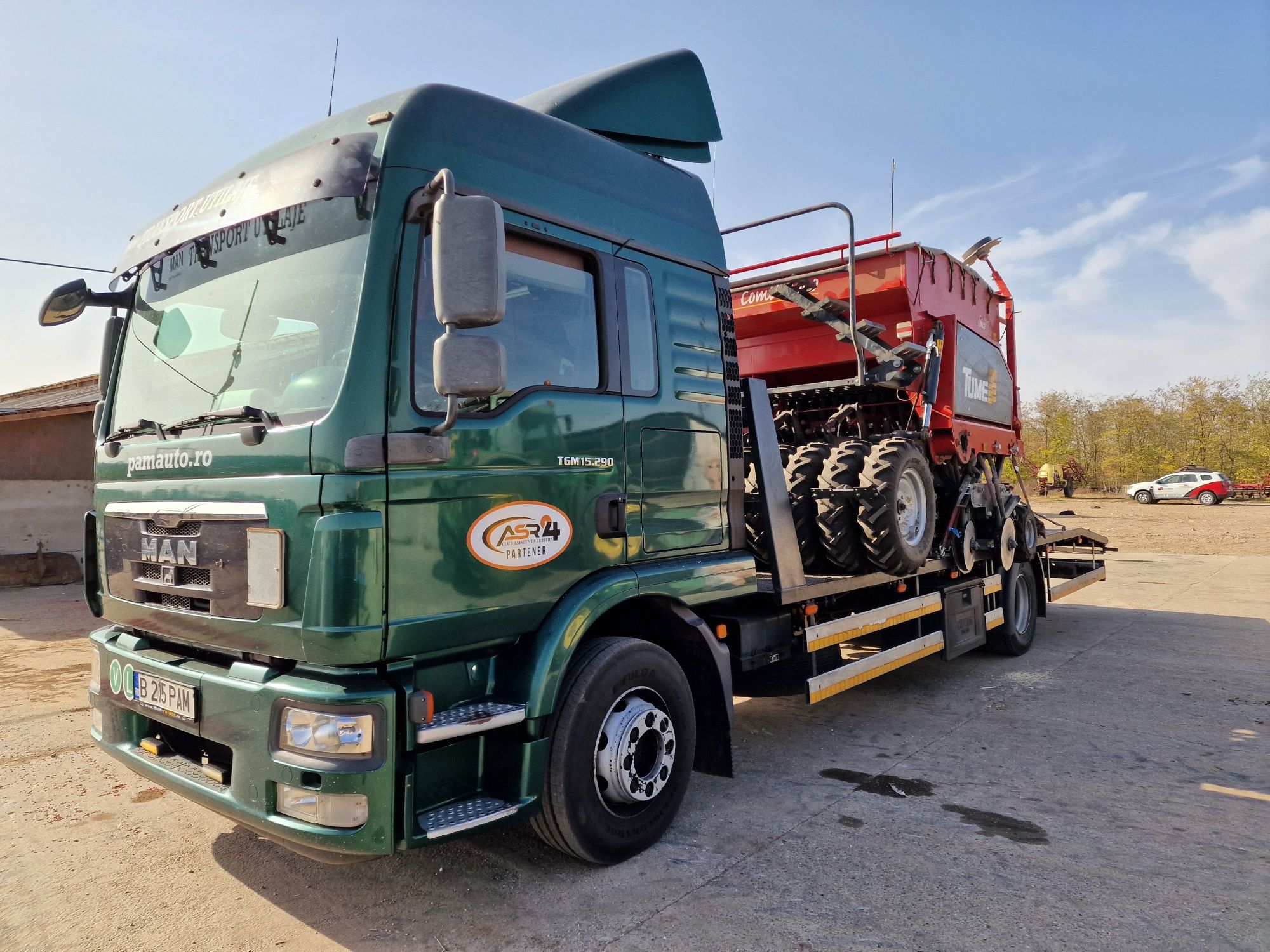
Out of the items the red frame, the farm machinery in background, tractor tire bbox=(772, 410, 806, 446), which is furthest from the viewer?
the farm machinery in background

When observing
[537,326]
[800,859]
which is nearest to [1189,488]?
[800,859]

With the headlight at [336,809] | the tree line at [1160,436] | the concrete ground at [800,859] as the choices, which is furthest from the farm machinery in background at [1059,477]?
the headlight at [336,809]

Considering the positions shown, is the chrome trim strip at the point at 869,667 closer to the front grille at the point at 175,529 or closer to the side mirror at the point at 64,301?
the front grille at the point at 175,529

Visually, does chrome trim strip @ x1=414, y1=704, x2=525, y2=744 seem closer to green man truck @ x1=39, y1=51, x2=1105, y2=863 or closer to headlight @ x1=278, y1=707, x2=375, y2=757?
green man truck @ x1=39, y1=51, x2=1105, y2=863

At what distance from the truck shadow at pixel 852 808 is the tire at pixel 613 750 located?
6.2 inches

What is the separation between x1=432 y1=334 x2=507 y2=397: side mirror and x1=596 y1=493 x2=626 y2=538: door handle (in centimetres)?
88

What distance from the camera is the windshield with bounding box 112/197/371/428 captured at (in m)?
2.70

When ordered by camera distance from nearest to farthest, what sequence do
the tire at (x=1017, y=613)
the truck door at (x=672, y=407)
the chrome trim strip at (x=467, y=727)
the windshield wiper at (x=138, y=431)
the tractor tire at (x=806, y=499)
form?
the chrome trim strip at (x=467, y=727) < the windshield wiper at (x=138, y=431) < the truck door at (x=672, y=407) < the tractor tire at (x=806, y=499) < the tire at (x=1017, y=613)

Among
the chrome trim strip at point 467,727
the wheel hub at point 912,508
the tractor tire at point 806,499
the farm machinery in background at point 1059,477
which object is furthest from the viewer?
the farm machinery in background at point 1059,477

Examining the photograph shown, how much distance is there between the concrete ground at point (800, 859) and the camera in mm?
2820

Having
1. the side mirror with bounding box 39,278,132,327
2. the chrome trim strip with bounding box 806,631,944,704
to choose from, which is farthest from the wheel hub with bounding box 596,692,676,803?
the side mirror with bounding box 39,278,132,327

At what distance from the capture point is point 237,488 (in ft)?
8.97

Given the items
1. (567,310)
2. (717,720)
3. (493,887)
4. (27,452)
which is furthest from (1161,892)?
(27,452)

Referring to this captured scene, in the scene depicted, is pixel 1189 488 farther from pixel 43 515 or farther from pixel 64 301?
pixel 64 301
